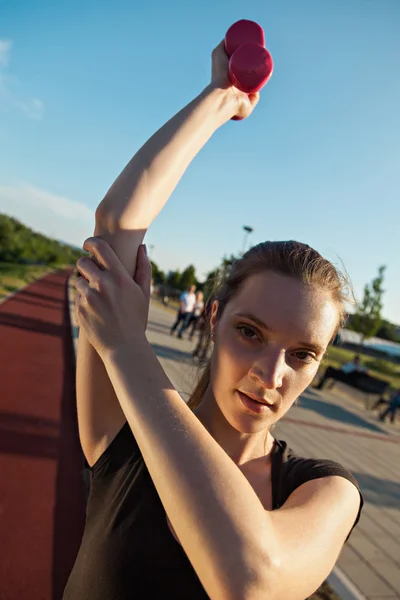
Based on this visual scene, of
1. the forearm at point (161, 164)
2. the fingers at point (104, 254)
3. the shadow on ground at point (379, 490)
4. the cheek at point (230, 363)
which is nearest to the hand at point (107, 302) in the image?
the fingers at point (104, 254)

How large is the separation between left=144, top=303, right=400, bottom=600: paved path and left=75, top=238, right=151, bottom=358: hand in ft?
3.47

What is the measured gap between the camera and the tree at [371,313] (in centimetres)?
3444

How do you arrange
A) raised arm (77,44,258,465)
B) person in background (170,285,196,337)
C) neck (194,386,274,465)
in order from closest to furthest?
raised arm (77,44,258,465), neck (194,386,274,465), person in background (170,285,196,337)

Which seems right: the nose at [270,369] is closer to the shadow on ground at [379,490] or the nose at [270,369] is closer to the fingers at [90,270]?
the fingers at [90,270]

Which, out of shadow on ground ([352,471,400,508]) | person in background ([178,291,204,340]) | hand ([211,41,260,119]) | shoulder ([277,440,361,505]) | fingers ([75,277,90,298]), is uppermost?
hand ([211,41,260,119])

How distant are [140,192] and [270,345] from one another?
18.2 inches

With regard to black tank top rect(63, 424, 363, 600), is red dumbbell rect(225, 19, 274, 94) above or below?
above

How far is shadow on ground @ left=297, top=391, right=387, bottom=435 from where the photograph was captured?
10.1m

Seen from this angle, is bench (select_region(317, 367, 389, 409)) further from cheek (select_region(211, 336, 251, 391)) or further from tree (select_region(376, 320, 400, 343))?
tree (select_region(376, 320, 400, 343))

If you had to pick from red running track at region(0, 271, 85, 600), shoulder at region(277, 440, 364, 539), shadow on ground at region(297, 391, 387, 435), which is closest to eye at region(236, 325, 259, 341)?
shoulder at region(277, 440, 364, 539)

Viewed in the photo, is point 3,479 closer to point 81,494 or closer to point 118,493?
point 81,494

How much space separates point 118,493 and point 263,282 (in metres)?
0.68

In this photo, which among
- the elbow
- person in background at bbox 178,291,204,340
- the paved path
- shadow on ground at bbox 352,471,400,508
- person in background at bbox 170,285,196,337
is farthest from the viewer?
person in background at bbox 178,291,204,340

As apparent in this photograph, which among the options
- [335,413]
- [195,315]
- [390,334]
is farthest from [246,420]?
[390,334]
